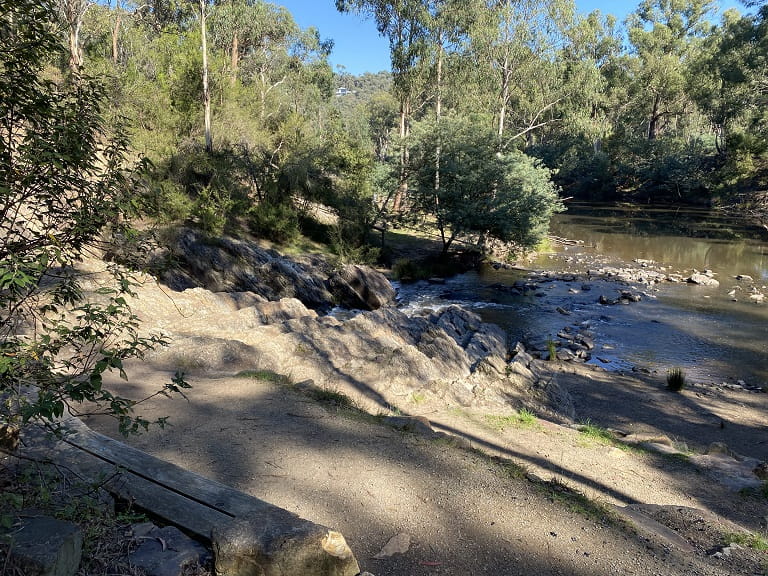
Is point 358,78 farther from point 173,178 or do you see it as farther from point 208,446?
point 208,446

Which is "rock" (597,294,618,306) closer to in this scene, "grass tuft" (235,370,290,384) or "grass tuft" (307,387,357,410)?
"grass tuft" (307,387,357,410)

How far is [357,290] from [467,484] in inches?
605

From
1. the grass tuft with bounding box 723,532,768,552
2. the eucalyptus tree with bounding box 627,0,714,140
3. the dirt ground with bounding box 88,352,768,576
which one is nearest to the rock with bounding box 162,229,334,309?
the dirt ground with bounding box 88,352,768,576

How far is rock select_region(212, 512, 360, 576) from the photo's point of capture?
3094 millimetres

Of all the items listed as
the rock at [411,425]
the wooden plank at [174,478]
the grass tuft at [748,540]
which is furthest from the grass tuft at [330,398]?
the grass tuft at [748,540]

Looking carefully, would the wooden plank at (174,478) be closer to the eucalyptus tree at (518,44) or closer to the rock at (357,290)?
the rock at (357,290)

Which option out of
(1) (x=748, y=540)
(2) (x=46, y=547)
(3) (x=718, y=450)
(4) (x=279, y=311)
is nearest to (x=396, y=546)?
(2) (x=46, y=547)

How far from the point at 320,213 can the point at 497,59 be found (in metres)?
15.9

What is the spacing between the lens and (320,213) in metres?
28.5

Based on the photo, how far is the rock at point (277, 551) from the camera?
309cm

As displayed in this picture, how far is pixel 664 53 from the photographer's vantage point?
59.2 meters

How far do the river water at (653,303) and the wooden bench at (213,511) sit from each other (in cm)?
1376

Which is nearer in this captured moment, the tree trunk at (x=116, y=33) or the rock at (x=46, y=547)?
the rock at (x=46, y=547)

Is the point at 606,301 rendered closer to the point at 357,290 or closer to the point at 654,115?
the point at 357,290
